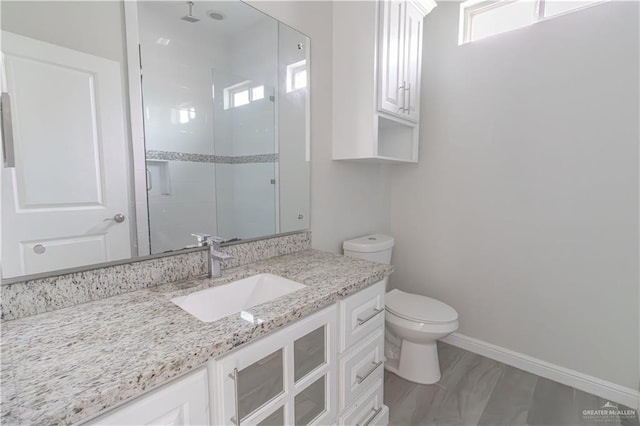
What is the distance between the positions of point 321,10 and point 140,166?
1.34 metres

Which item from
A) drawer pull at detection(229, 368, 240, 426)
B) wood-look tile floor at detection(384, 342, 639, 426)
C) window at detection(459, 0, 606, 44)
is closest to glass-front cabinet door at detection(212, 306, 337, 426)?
drawer pull at detection(229, 368, 240, 426)

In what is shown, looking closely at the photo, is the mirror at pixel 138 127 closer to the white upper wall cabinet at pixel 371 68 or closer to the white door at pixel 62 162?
the white door at pixel 62 162

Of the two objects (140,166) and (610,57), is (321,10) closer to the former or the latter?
(140,166)

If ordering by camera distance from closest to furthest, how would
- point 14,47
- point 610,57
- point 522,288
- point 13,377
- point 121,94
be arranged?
1. point 13,377
2. point 14,47
3. point 121,94
4. point 610,57
5. point 522,288

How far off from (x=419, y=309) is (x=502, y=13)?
1954 mm

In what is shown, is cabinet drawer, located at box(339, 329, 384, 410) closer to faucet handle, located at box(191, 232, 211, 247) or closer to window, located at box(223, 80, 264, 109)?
faucet handle, located at box(191, 232, 211, 247)

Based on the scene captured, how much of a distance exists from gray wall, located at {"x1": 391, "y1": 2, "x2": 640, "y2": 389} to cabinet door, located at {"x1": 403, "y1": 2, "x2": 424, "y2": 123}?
0.27 m

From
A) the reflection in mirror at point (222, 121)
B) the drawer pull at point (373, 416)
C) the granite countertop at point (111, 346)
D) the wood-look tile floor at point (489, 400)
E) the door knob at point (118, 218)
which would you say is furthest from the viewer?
the wood-look tile floor at point (489, 400)

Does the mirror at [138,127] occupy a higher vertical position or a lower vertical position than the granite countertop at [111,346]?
higher

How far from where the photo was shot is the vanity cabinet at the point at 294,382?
25.9 inches

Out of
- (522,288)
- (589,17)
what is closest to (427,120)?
(589,17)

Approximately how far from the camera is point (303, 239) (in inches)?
66.1

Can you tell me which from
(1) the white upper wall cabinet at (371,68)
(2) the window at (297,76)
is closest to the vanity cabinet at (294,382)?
(1) the white upper wall cabinet at (371,68)

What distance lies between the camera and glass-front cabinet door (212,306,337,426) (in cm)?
75
